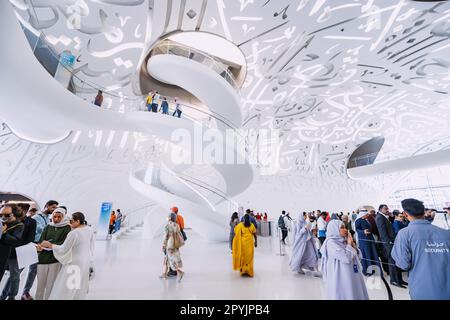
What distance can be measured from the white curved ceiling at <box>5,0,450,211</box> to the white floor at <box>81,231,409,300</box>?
6.31 meters

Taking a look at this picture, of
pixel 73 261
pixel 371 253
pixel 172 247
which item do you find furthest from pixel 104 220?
pixel 371 253

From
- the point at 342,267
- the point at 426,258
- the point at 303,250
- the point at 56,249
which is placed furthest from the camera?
the point at 303,250

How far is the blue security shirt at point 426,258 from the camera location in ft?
5.25

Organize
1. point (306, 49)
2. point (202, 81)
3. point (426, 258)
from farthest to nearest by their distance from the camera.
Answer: point (306, 49)
point (202, 81)
point (426, 258)

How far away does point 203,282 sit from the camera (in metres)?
3.46

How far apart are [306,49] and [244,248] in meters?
7.89

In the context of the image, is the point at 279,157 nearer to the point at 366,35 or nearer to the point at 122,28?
the point at 366,35

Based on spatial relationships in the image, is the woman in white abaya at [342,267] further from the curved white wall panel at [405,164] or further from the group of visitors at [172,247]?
the curved white wall panel at [405,164]

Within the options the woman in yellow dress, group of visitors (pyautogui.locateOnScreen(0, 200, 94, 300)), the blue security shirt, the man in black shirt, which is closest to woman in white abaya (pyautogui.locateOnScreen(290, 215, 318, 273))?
the woman in yellow dress

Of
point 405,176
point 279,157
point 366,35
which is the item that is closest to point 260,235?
point 279,157

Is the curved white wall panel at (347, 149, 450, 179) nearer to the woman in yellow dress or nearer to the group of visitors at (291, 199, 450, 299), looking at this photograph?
the group of visitors at (291, 199, 450, 299)

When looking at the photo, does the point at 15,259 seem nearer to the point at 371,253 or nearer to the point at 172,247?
the point at 172,247

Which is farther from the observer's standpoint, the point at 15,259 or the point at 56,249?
the point at 15,259

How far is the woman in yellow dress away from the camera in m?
3.84
